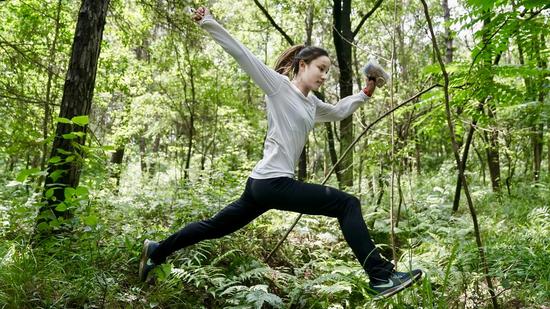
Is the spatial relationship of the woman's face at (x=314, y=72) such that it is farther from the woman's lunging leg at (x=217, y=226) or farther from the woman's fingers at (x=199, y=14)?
the woman's lunging leg at (x=217, y=226)

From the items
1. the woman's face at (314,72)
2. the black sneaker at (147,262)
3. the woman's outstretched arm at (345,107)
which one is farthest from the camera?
the woman's outstretched arm at (345,107)

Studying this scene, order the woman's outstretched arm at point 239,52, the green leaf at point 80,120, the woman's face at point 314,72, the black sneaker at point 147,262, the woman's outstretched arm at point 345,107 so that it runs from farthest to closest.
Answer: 1. the woman's outstretched arm at point 345,107
2. the black sneaker at point 147,262
3. the woman's face at point 314,72
4. the woman's outstretched arm at point 239,52
5. the green leaf at point 80,120

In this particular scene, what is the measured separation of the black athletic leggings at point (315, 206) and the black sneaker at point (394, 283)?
0.05 m

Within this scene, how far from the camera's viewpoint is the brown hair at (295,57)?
11.9 ft

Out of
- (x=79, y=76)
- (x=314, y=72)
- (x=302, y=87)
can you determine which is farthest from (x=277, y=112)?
(x=79, y=76)

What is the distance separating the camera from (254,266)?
4773 mm

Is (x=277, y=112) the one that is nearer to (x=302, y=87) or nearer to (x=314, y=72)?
(x=302, y=87)

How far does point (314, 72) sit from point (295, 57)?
0.99 feet

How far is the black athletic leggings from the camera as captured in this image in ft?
10.2

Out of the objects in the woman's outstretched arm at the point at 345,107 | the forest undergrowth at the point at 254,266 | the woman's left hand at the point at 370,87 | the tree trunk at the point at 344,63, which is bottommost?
the forest undergrowth at the point at 254,266

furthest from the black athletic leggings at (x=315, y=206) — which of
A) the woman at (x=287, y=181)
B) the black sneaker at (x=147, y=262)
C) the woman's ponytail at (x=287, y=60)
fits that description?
the woman's ponytail at (x=287, y=60)

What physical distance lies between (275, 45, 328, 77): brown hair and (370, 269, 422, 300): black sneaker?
187cm

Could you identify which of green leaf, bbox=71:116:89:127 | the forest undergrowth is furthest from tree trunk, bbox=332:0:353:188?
green leaf, bbox=71:116:89:127

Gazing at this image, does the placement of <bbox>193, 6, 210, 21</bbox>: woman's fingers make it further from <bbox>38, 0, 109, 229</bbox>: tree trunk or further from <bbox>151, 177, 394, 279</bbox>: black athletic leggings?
<bbox>38, 0, 109, 229</bbox>: tree trunk
